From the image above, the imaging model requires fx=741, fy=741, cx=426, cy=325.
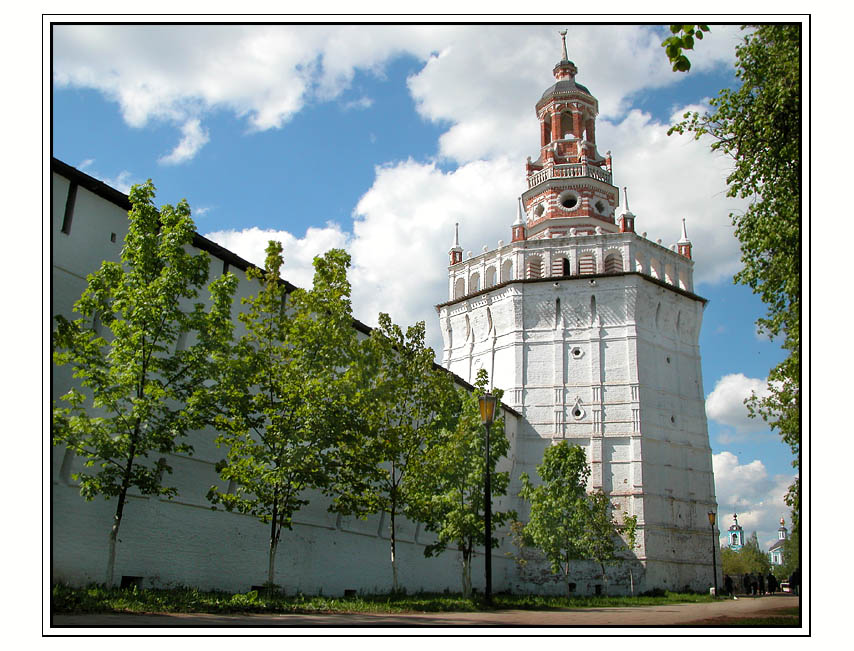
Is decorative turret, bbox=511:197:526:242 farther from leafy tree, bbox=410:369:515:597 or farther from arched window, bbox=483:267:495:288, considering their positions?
leafy tree, bbox=410:369:515:597

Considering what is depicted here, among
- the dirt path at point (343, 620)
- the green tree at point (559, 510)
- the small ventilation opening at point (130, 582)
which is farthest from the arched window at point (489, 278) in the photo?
the small ventilation opening at point (130, 582)

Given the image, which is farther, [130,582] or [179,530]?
[179,530]

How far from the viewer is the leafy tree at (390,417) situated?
2033cm

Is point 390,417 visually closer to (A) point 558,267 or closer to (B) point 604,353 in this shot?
(B) point 604,353

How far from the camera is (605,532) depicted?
35375 mm

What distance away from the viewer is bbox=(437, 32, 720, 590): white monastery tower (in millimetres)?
40812

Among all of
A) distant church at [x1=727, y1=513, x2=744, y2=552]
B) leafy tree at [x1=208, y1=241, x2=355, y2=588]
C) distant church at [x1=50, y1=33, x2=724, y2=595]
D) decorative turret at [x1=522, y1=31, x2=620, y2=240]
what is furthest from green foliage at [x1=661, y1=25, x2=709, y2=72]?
distant church at [x1=727, y1=513, x2=744, y2=552]

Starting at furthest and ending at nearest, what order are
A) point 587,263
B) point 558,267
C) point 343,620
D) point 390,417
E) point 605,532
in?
1. point 558,267
2. point 587,263
3. point 605,532
4. point 390,417
5. point 343,620

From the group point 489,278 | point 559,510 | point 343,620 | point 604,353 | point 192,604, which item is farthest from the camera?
point 489,278

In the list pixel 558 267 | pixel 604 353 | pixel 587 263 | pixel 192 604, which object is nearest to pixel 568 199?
pixel 587 263

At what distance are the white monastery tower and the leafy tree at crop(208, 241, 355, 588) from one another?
2377 cm

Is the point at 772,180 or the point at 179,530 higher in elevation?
the point at 772,180

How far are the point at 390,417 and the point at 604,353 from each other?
22.9m

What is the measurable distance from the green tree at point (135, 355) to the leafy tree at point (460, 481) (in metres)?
7.84
